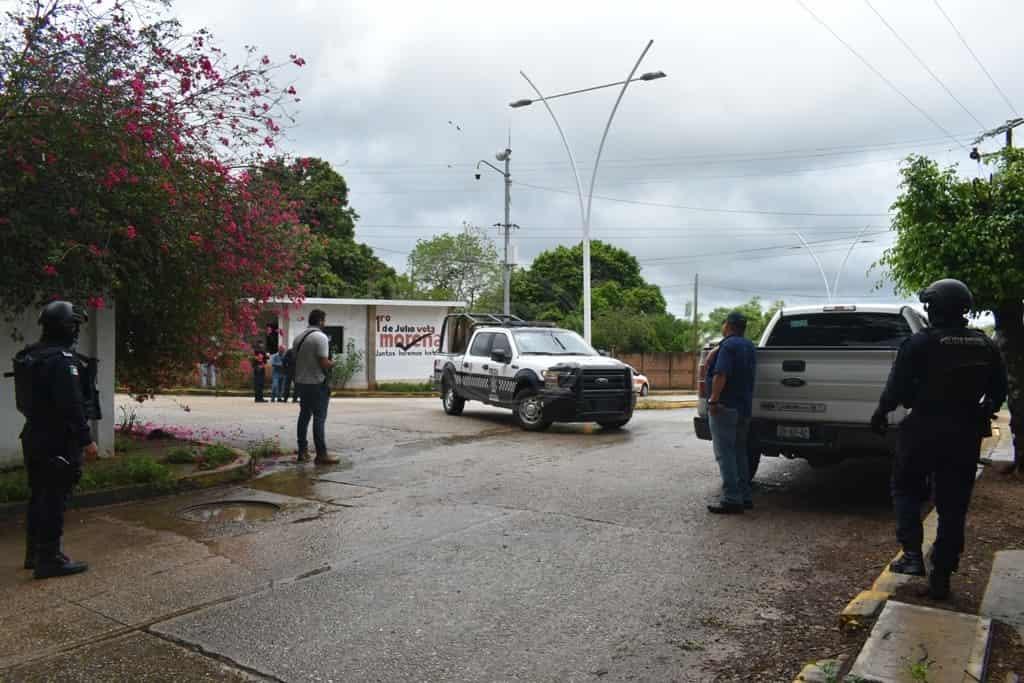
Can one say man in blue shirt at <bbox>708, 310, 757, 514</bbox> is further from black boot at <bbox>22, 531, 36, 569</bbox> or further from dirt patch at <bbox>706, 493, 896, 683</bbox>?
black boot at <bbox>22, 531, 36, 569</bbox>

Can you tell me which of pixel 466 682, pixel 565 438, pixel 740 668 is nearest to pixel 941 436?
pixel 740 668

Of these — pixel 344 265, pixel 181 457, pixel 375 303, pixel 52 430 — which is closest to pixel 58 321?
pixel 52 430

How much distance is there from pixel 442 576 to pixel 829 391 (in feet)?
14.2

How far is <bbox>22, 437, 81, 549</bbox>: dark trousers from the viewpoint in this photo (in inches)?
211

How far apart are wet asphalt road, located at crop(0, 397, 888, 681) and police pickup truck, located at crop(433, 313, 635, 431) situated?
3301mm

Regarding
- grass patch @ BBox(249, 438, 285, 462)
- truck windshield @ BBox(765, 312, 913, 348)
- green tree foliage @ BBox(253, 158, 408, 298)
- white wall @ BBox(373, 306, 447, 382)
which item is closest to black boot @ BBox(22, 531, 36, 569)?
grass patch @ BBox(249, 438, 285, 462)

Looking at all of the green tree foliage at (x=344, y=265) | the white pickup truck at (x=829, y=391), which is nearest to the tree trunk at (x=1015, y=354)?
the white pickup truck at (x=829, y=391)

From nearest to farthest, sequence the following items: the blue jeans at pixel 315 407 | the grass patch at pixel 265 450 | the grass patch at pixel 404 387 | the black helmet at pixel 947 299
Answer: the black helmet at pixel 947 299 → the blue jeans at pixel 315 407 → the grass patch at pixel 265 450 → the grass patch at pixel 404 387

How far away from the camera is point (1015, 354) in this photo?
339 inches

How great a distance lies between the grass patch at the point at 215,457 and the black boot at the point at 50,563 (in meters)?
3.51

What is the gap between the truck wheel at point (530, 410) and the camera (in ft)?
43.9

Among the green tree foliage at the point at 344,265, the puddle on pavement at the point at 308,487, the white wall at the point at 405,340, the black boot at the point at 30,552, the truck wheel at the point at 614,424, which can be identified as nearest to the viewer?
the black boot at the point at 30,552

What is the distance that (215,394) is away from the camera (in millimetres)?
27625

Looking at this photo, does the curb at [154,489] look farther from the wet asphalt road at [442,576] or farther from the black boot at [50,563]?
the black boot at [50,563]
